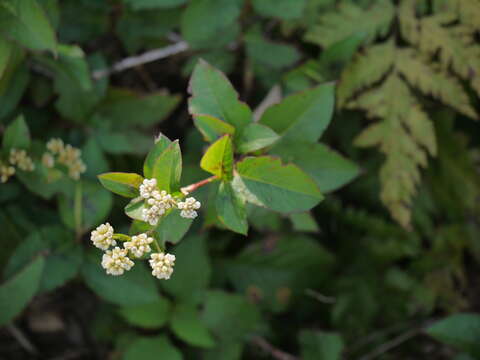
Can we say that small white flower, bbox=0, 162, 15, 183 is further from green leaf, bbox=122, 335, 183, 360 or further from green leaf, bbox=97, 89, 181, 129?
green leaf, bbox=122, 335, 183, 360

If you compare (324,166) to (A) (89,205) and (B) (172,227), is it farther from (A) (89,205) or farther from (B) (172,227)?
(A) (89,205)

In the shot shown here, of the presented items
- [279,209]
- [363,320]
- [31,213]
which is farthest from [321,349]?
[31,213]

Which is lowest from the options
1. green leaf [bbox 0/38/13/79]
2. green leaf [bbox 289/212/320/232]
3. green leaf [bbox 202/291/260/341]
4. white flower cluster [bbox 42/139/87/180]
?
green leaf [bbox 202/291/260/341]

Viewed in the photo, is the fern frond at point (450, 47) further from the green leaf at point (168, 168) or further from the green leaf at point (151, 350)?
the green leaf at point (151, 350)

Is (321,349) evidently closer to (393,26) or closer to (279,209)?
(279,209)

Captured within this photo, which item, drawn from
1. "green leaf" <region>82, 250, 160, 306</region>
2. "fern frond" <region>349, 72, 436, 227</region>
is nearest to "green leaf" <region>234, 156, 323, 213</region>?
"fern frond" <region>349, 72, 436, 227</region>

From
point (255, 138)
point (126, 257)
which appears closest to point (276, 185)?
point (255, 138)
